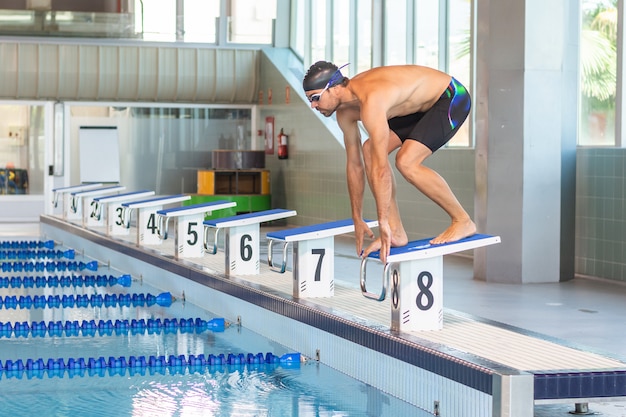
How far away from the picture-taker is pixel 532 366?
4410 mm

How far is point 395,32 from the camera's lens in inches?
619

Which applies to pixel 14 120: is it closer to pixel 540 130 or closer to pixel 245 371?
pixel 540 130

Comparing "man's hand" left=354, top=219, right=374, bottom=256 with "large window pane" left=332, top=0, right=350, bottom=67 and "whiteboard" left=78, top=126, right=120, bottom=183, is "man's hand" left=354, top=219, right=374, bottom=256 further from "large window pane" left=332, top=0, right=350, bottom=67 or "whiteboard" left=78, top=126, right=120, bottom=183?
"whiteboard" left=78, top=126, right=120, bottom=183

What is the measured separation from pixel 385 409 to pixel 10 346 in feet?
9.69

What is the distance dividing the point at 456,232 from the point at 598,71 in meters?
5.57

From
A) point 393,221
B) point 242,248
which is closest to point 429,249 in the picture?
point 393,221

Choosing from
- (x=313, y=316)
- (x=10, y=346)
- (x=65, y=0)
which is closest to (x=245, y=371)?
(x=313, y=316)

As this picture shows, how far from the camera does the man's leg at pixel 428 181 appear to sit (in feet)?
18.6

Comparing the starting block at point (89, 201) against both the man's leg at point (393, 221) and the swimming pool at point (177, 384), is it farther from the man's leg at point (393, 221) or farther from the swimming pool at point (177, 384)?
the man's leg at point (393, 221)

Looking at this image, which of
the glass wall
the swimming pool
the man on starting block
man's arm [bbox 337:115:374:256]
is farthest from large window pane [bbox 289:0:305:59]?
the man on starting block

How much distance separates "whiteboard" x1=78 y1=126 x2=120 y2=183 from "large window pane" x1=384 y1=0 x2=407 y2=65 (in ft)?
22.5

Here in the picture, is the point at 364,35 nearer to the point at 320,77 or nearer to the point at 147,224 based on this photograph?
the point at 147,224

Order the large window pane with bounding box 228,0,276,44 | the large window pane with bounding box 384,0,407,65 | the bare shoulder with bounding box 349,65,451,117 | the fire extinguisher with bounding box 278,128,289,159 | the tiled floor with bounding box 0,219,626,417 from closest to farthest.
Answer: the bare shoulder with bounding box 349,65,451,117 → the tiled floor with bounding box 0,219,626,417 → the large window pane with bounding box 384,0,407,65 → the fire extinguisher with bounding box 278,128,289,159 → the large window pane with bounding box 228,0,276,44

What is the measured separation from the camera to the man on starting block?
17.6ft
